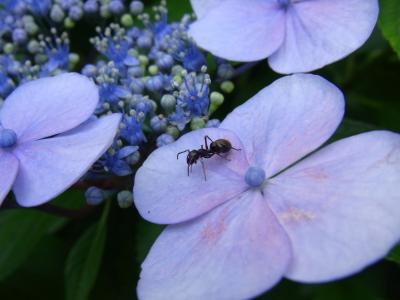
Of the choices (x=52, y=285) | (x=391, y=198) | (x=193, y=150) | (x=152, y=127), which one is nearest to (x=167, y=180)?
(x=193, y=150)

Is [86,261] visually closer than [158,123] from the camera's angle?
No

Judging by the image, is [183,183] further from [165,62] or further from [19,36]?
[19,36]

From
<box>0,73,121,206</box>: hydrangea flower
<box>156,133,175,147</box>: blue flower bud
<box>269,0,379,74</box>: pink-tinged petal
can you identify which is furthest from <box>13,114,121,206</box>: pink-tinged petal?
<box>269,0,379,74</box>: pink-tinged petal

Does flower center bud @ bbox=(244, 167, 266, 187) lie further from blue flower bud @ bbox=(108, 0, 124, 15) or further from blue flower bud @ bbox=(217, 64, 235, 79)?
blue flower bud @ bbox=(108, 0, 124, 15)

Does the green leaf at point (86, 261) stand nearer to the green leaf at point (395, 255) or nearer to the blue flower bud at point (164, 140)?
the blue flower bud at point (164, 140)

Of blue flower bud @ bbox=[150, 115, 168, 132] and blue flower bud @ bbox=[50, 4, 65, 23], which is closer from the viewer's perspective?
blue flower bud @ bbox=[150, 115, 168, 132]

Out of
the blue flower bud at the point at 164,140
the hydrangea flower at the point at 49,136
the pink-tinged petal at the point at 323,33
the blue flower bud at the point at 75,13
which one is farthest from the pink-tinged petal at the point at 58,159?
the blue flower bud at the point at 75,13

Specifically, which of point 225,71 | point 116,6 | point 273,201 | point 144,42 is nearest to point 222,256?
point 273,201

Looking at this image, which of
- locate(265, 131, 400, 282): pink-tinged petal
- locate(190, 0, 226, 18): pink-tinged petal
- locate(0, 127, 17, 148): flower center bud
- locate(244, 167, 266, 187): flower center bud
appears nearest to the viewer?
locate(265, 131, 400, 282): pink-tinged petal
